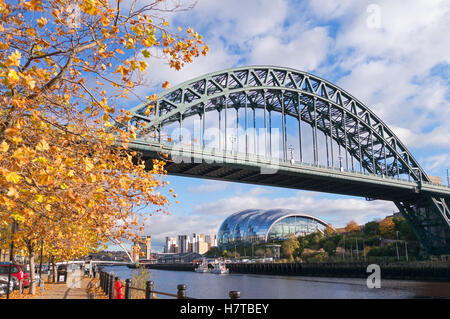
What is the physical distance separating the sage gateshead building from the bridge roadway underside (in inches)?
2926

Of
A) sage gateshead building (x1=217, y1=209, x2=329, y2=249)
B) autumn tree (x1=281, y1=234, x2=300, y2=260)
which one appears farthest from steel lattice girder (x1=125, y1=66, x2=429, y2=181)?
sage gateshead building (x1=217, y1=209, x2=329, y2=249)

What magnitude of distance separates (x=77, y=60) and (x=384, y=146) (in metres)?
69.5

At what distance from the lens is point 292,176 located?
177 ft

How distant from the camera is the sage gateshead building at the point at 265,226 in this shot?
144m

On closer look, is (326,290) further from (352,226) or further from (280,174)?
(352,226)

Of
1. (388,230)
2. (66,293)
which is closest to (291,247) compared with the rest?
(388,230)

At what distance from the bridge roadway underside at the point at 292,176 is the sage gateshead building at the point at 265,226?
74.3 m

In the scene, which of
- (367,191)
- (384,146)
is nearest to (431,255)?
(367,191)

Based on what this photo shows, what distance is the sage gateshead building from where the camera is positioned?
471 ft

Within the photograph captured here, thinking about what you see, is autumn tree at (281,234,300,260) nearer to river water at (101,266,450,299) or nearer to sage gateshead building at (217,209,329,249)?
sage gateshead building at (217,209,329,249)

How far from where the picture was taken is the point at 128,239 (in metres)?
12.6

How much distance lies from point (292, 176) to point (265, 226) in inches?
3636

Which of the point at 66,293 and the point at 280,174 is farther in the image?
the point at 280,174
